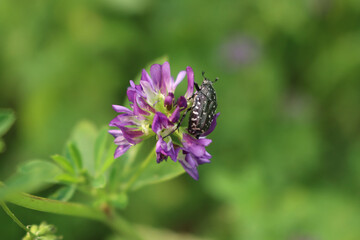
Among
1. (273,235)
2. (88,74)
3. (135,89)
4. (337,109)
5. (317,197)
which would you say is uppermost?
(337,109)

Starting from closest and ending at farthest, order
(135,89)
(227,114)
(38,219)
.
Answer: (135,89) → (38,219) → (227,114)

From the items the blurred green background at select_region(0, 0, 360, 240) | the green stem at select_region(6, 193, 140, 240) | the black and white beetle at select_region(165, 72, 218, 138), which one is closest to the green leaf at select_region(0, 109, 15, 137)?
the green stem at select_region(6, 193, 140, 240)

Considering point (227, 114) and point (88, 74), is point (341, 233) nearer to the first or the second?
point (227, 114)

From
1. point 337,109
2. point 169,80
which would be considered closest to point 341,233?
point 337,109

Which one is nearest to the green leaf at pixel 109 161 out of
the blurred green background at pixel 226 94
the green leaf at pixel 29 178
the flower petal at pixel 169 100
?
the green leaf at pixel 29 178

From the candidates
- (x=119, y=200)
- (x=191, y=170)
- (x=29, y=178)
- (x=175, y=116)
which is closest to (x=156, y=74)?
(x=175, y=116)

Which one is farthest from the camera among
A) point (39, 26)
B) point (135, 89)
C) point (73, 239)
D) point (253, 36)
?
point (253, 36)

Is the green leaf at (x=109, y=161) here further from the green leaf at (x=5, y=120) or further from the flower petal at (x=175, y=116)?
the green leaf at (x=5, y=120)
